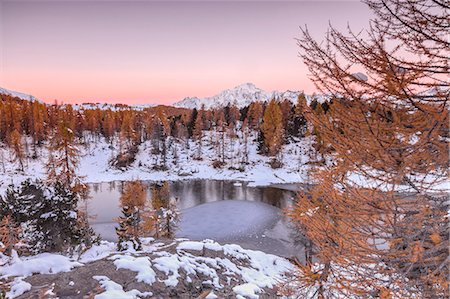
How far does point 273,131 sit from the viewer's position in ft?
208

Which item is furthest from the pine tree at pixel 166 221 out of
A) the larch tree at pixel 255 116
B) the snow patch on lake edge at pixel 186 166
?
the larch tree at pixel 255 116

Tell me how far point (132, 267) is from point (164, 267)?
3.75 ft

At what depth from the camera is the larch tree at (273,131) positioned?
59.2 metres

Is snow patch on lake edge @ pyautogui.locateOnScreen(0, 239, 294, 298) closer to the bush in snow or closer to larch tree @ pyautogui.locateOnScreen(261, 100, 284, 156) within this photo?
the bush in snow

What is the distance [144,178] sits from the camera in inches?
2146

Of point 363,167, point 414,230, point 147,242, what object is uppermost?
point 363,167

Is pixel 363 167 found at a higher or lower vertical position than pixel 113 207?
higher

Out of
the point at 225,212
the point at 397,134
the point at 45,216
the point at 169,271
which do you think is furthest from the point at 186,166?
the point at 397,134

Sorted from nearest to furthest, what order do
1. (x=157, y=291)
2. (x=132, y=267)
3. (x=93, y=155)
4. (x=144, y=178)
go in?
(x=157, y=291)
(x=132, y=267)
(x=144, y=178)
(x=93, y=155)

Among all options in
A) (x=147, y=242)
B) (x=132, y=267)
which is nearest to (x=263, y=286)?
(x=132, y=267)

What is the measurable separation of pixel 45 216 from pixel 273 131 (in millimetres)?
54035

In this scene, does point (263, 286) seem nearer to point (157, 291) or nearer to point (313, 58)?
point (157, 291)

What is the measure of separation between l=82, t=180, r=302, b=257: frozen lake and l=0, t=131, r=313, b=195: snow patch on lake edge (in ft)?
15.7

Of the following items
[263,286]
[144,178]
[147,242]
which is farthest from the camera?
[144,178]
